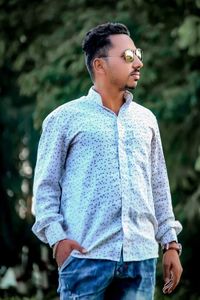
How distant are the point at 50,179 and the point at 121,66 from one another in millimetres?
483

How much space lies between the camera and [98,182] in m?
3.98

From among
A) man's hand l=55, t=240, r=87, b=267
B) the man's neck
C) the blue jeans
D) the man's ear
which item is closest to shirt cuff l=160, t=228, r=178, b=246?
the blue jeans

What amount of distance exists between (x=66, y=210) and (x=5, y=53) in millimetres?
8333

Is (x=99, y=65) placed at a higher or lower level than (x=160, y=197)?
higher

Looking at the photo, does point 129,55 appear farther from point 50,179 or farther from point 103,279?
point 103,279

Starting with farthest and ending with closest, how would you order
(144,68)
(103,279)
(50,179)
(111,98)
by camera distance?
(144,68) < (111,98) < (50,179) < (103,279)

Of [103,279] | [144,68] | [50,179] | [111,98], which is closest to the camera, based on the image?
[103,279]

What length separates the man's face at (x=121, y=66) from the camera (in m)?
4.20

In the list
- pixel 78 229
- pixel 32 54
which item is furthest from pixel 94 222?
pixel 32 54

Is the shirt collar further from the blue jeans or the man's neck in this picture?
the blue jeans

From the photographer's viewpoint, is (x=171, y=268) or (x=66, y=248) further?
(x=171, y=268)

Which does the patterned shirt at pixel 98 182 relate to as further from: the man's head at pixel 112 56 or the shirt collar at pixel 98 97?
the man's head at pixel 112 56

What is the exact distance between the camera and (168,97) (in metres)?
10.5

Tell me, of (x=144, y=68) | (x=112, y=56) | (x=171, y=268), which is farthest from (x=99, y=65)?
(x=144, y=68)
